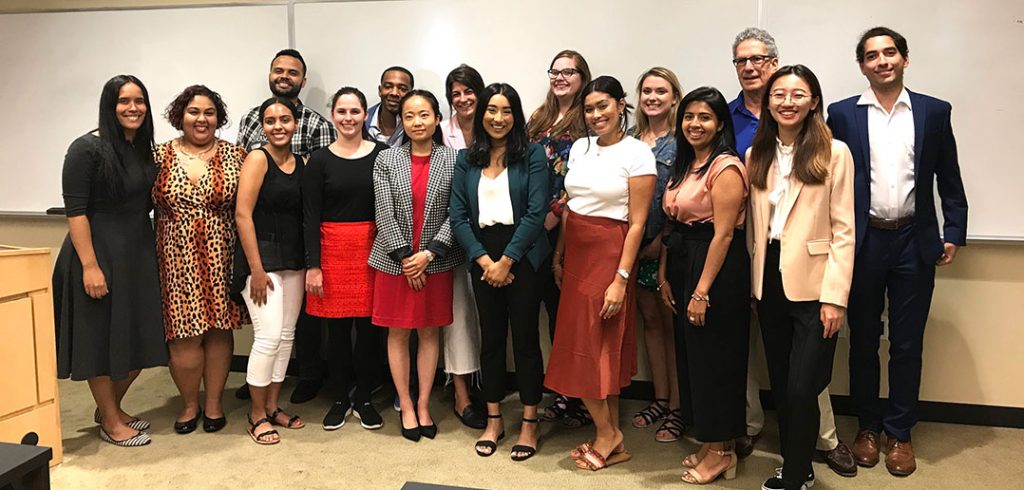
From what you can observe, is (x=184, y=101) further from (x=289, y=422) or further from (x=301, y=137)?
(x=289, y=422)

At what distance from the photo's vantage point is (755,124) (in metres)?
2.83

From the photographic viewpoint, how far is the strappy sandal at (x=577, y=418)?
3211mm

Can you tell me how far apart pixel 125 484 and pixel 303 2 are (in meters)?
2.43

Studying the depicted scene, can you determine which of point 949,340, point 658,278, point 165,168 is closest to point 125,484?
point 165,168

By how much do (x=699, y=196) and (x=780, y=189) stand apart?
0.26 m

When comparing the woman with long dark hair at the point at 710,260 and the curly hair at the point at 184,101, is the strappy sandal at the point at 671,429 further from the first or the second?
the curly hair at the point at 184,101

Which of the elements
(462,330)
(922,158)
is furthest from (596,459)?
(922,158)

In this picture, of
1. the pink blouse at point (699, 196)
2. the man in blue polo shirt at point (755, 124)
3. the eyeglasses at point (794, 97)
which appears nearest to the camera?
the eyeglasses at point (794, 97)

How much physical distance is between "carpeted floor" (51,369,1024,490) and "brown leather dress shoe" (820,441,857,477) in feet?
0.14

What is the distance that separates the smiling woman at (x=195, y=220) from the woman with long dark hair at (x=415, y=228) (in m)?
0.63

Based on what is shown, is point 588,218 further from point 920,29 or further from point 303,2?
point 303,2

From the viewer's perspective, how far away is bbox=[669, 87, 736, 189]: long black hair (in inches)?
96.0

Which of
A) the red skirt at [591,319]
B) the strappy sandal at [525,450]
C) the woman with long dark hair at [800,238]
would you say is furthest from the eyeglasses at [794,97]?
the strappy sandal at [525,450]

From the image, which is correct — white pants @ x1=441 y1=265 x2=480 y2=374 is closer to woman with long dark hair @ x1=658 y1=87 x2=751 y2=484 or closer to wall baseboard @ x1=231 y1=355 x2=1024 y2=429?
woman with long dark hair @ x1=658 y1=87 x2=751 y2=484
